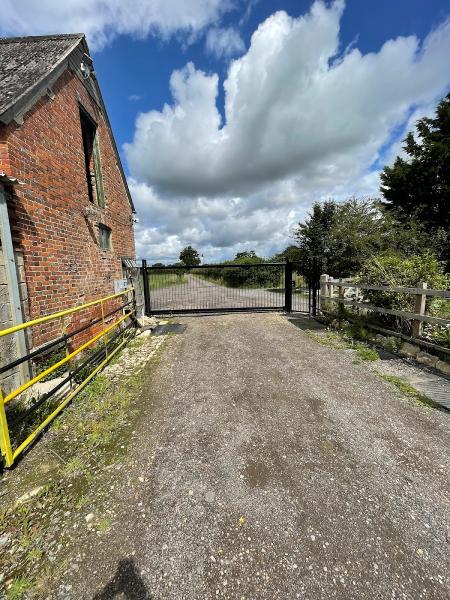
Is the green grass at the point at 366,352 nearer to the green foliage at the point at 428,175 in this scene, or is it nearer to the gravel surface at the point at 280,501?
the gravel surface at the point at 280,501

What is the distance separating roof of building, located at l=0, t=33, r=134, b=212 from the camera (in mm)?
3707

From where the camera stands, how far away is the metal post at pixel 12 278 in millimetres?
3234

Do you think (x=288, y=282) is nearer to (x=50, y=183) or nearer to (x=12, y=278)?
(x=50, y=183)

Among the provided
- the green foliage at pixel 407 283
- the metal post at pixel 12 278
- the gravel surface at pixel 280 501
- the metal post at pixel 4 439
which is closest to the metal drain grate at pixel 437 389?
the gravel surface at pixel 280 501

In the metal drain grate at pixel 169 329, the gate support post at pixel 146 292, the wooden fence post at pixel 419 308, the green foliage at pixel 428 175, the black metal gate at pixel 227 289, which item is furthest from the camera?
the green foliage at pixel 428 175

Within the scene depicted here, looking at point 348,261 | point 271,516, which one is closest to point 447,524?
point 271,516

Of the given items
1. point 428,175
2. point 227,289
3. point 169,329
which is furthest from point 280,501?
point 428,175

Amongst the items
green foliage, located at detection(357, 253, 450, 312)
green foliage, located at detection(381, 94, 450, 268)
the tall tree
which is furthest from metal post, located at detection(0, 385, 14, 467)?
the tall tree

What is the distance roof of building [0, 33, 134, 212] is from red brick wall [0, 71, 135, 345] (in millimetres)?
185

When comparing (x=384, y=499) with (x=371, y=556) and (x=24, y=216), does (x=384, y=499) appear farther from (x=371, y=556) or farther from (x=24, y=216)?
(x=24, y=216)

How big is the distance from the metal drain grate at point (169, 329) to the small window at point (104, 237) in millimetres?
2611

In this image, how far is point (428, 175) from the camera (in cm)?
1727

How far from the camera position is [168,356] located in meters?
5.24

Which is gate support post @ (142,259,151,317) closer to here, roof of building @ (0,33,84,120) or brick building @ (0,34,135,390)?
brick building @ (0,34,135,390)
